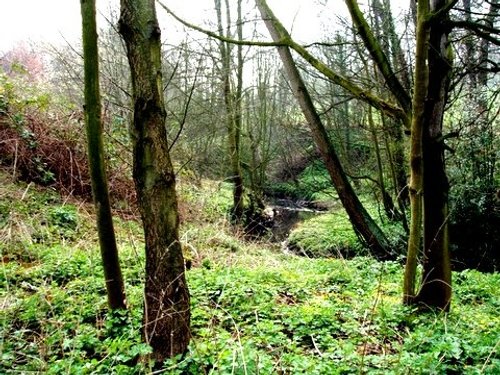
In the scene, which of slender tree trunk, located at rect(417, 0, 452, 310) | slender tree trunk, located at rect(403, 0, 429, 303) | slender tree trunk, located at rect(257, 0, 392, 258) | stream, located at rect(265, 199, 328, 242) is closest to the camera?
slender tree trunk, located at rect(403, 0, 429, 303)

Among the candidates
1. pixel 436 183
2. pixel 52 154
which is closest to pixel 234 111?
pixel 52 154

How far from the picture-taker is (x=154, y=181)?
8.40 ft

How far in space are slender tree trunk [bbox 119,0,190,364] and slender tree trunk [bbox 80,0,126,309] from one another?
513mm

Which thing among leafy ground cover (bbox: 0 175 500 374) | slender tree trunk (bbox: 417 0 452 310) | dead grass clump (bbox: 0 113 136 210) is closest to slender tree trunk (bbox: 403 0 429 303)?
slender tree trunk (bbox: 417 0 452 310)

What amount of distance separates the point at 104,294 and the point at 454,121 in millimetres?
9824

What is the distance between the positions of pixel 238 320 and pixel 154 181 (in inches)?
66.1

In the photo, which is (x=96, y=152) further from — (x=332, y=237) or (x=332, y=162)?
(x=332, y=237)

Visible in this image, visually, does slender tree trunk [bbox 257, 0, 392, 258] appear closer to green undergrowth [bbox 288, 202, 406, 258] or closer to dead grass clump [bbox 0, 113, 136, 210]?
green undergrowth [bbox 288, 202, 406, 258]

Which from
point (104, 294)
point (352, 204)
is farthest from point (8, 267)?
point (352, 204)

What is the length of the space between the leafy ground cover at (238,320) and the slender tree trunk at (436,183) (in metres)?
0.27

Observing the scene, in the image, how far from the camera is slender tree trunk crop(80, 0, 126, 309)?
294cm

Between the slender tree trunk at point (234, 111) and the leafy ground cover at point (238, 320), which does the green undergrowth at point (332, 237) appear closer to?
the slender tree trunk at point (234, 111)

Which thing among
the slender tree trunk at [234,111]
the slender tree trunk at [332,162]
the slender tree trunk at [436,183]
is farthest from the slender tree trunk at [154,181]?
the slender tree trunk at [234,111]

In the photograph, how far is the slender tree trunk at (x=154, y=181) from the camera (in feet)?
8.34
